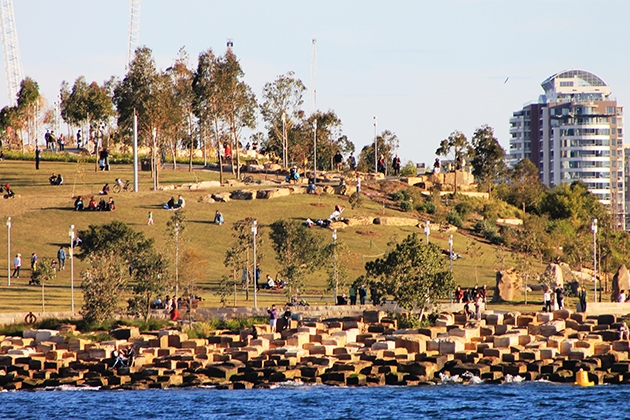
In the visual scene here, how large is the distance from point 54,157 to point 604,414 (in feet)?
251

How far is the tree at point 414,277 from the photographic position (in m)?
51.5

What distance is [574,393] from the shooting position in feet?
133

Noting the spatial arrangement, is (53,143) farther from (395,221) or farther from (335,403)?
(335,403)

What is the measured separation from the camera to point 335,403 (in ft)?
130

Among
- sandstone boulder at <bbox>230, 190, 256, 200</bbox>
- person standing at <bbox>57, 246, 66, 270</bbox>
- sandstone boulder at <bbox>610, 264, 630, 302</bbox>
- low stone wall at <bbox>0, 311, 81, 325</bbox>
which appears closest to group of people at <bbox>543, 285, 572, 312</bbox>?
sandstone boulder at <bbox>610, 264, 630, 302</bbox>

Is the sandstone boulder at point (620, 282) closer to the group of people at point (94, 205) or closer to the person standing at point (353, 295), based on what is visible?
the person standing at point (353, 295)

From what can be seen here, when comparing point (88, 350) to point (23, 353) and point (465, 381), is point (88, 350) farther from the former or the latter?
point (465, 381)

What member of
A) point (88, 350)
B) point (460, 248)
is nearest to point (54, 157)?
point (460, 248)

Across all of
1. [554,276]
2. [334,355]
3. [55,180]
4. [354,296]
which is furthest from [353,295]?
[55,180]

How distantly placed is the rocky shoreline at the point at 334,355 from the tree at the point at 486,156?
5118 cm

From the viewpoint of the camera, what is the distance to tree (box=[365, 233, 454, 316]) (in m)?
51.5

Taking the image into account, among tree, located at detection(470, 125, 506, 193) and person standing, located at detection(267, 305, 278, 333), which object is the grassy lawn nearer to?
person standing, located at detection(267, 305, 278, 333)

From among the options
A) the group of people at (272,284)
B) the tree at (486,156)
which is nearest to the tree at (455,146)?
the tree at (486,156)

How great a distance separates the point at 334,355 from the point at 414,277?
742 cm
